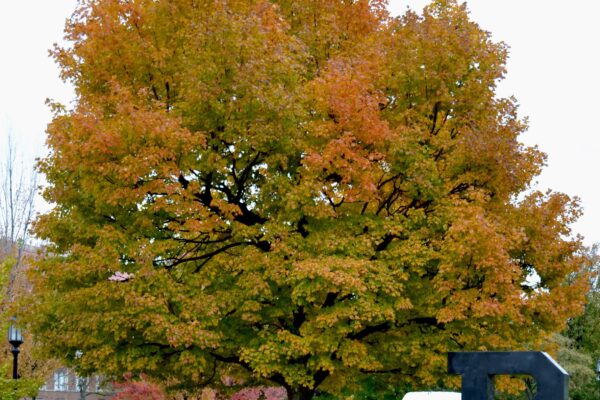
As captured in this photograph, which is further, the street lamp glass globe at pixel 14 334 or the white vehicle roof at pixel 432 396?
the white vehicle roof at pixel 432 396

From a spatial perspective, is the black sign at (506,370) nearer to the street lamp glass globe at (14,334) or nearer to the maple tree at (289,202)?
the maple tree at (289,202)

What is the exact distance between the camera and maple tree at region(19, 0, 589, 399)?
17891mm

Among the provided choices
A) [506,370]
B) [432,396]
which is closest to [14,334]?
[432,396]

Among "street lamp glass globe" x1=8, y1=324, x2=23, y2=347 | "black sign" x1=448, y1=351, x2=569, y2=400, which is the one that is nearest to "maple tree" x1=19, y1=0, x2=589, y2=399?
"street lamp glass globe" x1=8, y1=324, x2=23, y2=347

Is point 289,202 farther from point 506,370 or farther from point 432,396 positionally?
point 432,396

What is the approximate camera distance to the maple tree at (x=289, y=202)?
58.7ft

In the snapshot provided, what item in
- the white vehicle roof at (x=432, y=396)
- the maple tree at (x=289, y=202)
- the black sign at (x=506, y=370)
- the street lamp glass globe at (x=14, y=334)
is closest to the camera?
the black sign at (x=506, y=370)

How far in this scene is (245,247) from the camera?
777 inches

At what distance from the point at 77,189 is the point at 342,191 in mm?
6526

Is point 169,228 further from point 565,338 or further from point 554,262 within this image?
point 565,338

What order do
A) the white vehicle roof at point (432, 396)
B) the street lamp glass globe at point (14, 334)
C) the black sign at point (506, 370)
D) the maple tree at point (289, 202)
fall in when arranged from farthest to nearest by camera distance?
1. the white vehicle roof at point (432, 396)
2. the street lamp glass globe at point (14, 334)
3. the maple tree at point (289, 202)
4. the black sign at point (506, 370)

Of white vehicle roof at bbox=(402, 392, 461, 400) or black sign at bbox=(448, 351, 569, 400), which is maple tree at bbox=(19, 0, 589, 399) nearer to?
white vehicle roof at bbox=(402, 392, 461, 400)

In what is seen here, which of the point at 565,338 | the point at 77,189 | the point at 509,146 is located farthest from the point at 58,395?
the point at 509,146

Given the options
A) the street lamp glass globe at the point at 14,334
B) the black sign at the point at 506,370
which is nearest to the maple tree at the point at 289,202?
the street lamp glass globe at the point at 14,334
